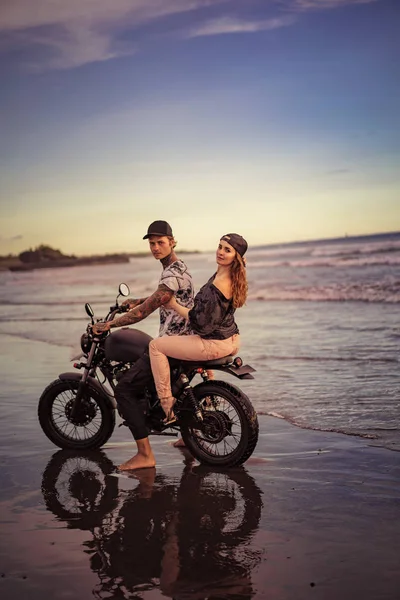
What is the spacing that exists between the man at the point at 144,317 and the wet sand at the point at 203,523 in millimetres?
293

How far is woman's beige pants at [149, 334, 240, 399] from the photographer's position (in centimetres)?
597

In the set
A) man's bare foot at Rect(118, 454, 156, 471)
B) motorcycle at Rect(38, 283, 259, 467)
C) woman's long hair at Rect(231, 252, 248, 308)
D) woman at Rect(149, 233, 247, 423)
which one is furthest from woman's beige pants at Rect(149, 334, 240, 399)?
man's bare foot at Rect(118, 454, 156, 471)

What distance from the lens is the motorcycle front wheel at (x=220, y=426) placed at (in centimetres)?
588

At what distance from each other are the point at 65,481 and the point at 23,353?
766 centimetres

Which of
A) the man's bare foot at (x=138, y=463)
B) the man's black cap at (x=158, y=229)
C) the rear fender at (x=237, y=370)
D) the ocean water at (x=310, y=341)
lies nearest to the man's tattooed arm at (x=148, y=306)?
the man's black cap at (x=158, y=229)

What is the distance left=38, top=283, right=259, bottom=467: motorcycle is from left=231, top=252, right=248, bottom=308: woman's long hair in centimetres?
49

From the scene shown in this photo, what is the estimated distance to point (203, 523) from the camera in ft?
15.5

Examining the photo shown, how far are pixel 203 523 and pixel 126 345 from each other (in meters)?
2.04

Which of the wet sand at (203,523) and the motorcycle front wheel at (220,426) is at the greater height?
the motorcycle front wheel at (220,426)

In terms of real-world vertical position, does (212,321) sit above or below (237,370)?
above

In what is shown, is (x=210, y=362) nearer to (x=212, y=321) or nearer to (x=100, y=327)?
(x=212, y=321)

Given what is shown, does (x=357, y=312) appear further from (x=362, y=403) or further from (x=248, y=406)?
(x=248, y=406)

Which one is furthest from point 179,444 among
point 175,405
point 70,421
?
point 70,421

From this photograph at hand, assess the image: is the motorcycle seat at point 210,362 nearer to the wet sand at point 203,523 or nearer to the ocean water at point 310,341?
the wet sand at point 203,523
